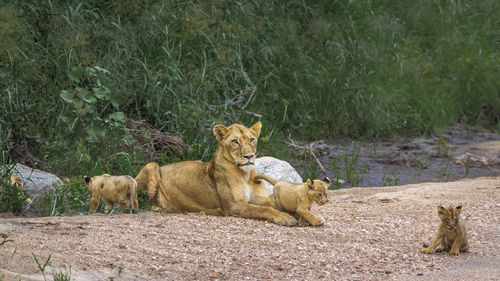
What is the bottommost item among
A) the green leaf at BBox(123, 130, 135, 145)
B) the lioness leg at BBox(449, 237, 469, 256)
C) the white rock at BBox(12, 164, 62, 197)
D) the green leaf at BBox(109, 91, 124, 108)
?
the white rock at BBox(12, 164, 62, 197)

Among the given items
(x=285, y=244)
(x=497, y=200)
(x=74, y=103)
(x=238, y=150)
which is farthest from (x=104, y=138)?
(x=497, y=200)

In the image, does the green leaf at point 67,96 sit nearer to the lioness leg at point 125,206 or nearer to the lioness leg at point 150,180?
the lioness leg at point 150,180

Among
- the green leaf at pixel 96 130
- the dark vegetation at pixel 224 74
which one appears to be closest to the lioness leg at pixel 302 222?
the dark vegetation at pixel 224 74

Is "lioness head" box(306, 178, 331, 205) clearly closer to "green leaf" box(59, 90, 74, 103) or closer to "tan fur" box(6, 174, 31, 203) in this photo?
"tan fur" box(6, 174, 31, 203)

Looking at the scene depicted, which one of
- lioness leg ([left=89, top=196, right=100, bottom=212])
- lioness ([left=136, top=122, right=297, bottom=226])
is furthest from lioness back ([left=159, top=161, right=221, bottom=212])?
lioness leg ([left=89, top=196, right=100, bottom=212])

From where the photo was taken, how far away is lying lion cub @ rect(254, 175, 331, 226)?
21.5 ft

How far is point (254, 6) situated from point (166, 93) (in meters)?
3.51

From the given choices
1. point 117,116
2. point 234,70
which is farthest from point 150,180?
point 234,70

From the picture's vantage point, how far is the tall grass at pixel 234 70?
9391 mm

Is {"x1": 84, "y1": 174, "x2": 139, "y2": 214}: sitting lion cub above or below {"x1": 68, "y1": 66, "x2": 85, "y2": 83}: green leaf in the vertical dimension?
below

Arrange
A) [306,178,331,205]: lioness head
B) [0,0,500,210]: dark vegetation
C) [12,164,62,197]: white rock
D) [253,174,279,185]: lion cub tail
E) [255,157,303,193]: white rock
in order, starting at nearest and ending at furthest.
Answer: [306,178,331,205]: lioness head < [253,174,279,185]: lion cub tail < [12,164,62,197]: white rock < [255,157,303,193]: white rock < [0,0,500,210]: dark vegetation

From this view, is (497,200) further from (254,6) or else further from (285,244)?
(254,6)

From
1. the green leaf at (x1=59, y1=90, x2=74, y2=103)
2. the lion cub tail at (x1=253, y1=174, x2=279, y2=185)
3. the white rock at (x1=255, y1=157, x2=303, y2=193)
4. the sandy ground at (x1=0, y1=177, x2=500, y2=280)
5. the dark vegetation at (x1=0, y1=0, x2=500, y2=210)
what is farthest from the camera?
the dark vegetation at (x1=0, y1=0, x2=500, y2=210)

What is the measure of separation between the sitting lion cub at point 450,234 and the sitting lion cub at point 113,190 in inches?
102
